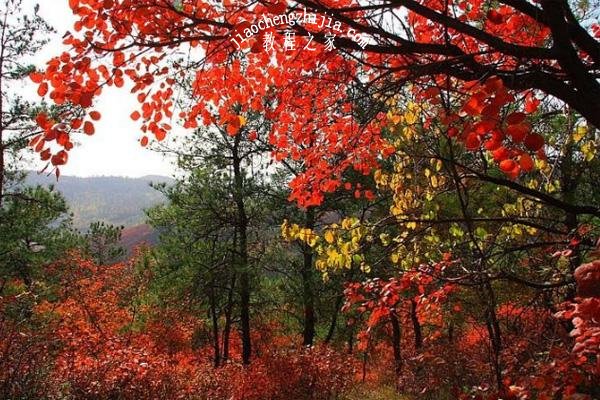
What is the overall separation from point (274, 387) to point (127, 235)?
391ft

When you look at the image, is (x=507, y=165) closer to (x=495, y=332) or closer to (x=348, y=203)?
(x=495, y=332)

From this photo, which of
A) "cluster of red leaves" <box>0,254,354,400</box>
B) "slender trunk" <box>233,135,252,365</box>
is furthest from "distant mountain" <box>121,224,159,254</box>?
"slender trunk" <box>233,135,252,365</box>

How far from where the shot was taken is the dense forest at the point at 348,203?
244 centimetres

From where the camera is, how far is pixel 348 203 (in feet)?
44.8

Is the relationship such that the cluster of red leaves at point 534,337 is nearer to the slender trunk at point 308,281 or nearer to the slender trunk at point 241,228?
the slender trunk at point 308,281

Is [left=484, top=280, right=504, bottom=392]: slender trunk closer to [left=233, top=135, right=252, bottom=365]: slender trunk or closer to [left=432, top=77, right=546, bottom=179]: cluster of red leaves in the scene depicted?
[left=432, top=77, right=546, bottom=179]: cluster of red leaves

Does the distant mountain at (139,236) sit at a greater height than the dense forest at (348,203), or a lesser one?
greater

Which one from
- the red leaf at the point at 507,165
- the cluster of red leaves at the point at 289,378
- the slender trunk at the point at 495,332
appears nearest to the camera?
the red leaf at the point at 507,165

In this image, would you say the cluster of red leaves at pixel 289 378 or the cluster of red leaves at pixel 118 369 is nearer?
the cluster of red leaves at pixel 118 369

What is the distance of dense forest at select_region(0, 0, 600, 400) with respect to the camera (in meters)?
2.44

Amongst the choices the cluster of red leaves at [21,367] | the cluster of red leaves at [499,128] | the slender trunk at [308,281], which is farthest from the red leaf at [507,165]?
the slender trunk at [308,281]

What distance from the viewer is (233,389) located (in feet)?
36.3

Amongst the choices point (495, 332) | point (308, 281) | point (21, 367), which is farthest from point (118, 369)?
point (495, 332)

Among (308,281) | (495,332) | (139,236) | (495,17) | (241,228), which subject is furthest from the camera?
(139,236)
